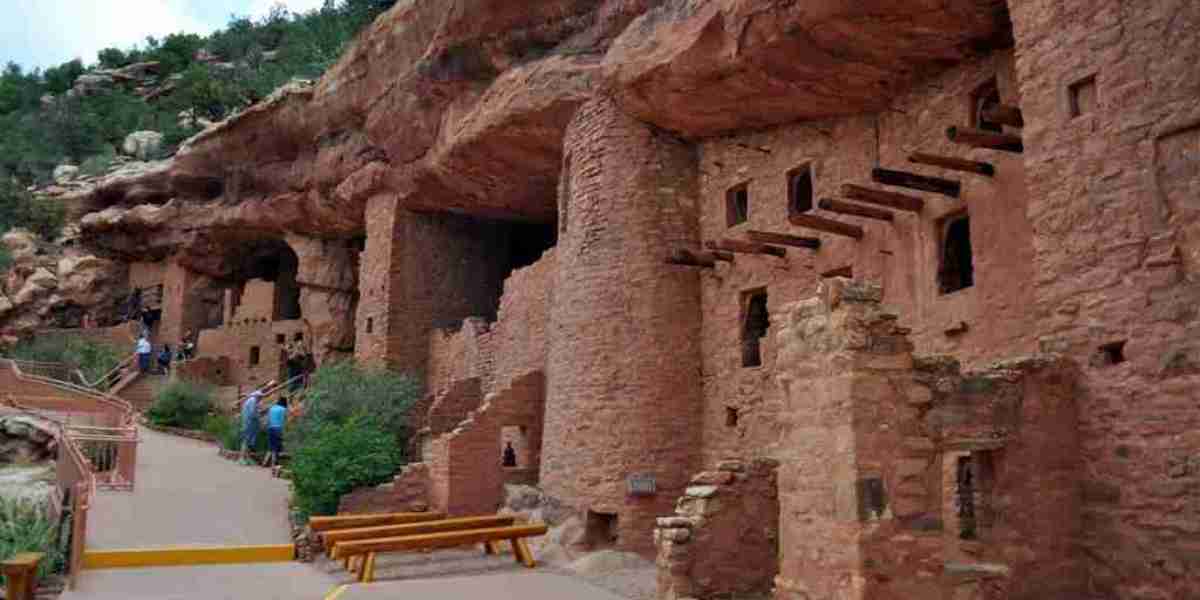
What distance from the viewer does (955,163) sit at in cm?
974

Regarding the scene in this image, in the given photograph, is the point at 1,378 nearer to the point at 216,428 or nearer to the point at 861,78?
the point at 216,428

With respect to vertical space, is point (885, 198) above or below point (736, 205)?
below

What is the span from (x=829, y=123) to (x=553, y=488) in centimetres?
671

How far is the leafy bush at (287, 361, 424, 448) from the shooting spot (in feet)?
58.3

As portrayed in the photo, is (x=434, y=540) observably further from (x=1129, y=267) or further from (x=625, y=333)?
(x=1129, y=267)

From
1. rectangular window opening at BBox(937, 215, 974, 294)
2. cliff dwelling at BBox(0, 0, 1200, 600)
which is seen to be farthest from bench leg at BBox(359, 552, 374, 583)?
rectangular window opening at BBox(937, 215, 974, 294)

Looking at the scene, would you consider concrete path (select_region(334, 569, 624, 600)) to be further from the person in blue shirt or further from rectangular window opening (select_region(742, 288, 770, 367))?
the person in blue shirt

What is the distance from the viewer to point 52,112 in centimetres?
4447

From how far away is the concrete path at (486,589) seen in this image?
9.95 metres

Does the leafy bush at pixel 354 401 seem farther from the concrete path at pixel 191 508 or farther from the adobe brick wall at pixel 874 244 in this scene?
the adobe brick wall at pixel 874 244

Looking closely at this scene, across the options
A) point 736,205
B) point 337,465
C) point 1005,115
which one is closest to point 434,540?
point 337,465

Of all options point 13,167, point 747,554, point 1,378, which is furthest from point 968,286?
point 13,167

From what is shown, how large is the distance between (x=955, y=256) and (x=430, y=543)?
7041mm

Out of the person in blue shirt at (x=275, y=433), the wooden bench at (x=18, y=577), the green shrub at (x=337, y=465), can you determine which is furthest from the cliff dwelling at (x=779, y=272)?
the wooden bench at (x=18, y=577)
